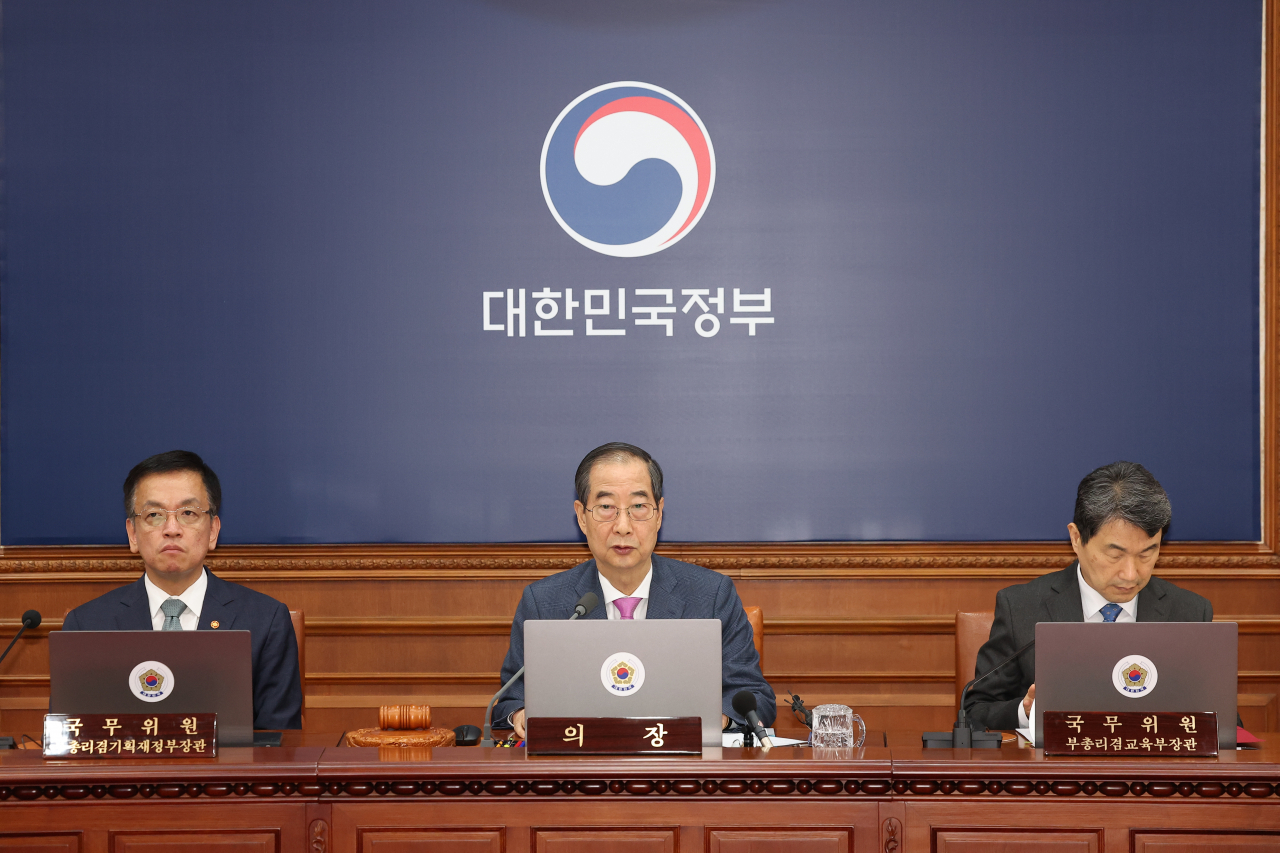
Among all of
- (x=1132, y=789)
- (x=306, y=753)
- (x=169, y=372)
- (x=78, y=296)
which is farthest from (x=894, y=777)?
(x=78, y=296)

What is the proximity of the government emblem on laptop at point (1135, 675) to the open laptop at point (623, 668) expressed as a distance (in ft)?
2.40

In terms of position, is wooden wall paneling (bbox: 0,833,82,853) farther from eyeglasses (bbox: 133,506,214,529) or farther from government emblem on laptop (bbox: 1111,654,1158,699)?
government emblem on laptop (bbox: 1111,654,1158,699)

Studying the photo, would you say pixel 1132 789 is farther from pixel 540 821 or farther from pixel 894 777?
pixel 540 821

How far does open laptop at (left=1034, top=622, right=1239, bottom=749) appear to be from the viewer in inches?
79.0

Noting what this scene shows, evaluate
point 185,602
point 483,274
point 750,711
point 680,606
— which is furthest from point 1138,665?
point 483,274

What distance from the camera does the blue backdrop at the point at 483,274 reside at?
141 inches

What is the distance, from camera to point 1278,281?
3.52m

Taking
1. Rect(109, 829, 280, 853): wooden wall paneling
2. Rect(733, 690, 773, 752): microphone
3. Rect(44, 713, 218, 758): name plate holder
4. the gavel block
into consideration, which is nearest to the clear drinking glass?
Rect(733, 690, 773, 752): microphone

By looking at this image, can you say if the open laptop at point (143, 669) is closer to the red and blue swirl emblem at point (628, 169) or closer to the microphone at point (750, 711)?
the microphone at point (750, 711)

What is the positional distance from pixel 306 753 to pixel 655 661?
0.70 metres

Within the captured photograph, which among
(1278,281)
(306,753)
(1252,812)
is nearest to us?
(1252,812)

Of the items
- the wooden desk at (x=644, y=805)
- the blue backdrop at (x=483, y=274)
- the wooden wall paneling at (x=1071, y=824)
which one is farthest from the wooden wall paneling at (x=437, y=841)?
the blue backdrop at (x=483, y=274)

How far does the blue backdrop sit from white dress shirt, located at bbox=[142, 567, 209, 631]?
808 mm

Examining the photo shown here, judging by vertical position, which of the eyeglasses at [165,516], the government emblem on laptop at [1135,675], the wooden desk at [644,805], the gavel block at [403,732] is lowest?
the wooden desk at [644,805]
